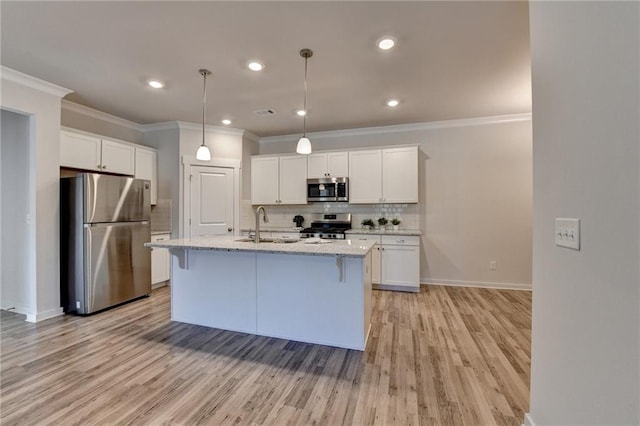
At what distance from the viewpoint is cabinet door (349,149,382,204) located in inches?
178

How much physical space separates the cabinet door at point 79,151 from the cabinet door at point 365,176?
3519 mm

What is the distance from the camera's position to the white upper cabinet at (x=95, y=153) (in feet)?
11.3

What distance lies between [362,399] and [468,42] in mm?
2791

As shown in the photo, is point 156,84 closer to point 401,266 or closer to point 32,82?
point 32,82

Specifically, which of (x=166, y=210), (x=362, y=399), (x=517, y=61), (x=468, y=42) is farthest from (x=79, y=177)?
(x=517, y=61)

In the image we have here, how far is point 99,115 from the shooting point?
4109mm

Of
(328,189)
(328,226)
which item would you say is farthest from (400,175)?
(328,226)

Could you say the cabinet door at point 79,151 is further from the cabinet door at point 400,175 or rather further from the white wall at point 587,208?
the white wall at point 587,208

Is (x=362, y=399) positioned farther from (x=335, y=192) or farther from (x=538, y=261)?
(x=335, y=192)

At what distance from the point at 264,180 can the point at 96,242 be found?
257 centimetres

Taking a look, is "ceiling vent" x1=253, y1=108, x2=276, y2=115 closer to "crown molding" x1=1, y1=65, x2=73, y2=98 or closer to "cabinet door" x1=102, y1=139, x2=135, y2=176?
"cabinet door" x1=102, y1=139, x2=135, y2=176

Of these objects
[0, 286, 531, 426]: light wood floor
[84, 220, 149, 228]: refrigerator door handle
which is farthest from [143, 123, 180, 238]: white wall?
[0, 286, 531, 426]: light wood floor

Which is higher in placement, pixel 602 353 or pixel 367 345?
pixel 602 353

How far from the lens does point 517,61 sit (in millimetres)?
2686
